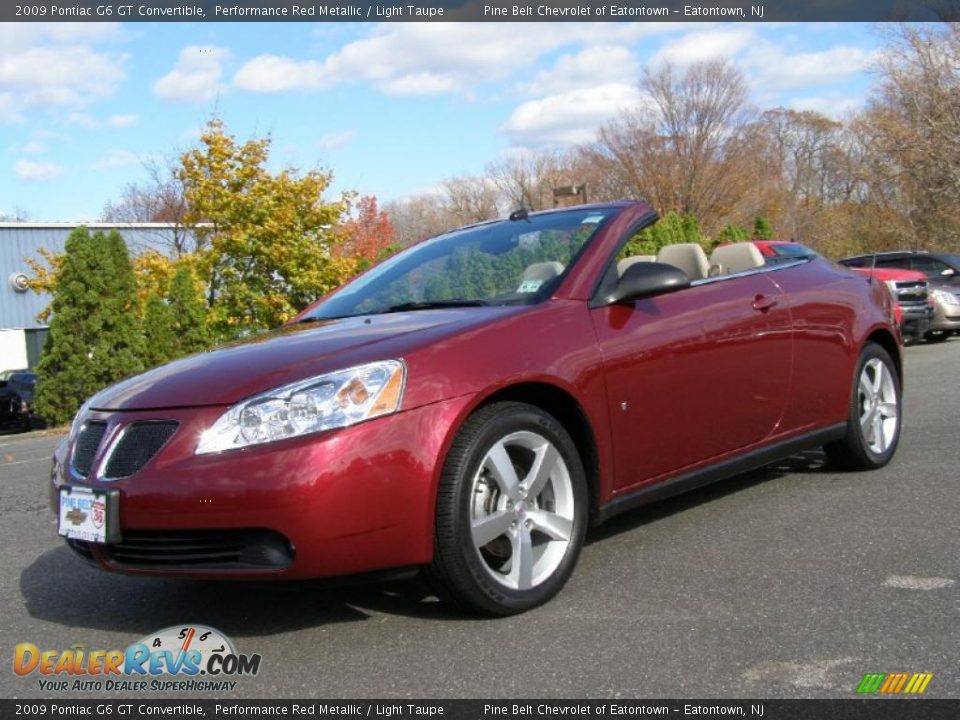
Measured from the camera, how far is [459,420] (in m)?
3.28

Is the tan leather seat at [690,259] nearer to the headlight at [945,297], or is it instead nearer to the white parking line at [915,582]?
the white parking line at [915,582]

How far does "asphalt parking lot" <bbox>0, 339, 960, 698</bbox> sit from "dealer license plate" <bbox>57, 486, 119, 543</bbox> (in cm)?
41

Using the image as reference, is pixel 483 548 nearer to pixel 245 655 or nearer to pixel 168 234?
pixel 245 655

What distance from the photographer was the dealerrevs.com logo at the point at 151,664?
3.02 meters

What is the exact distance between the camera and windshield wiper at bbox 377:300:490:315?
4.01 meters

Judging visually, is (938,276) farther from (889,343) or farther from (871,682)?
(871,682)

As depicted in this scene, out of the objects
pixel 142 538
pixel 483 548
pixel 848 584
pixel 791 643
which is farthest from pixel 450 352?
pixel 848 584

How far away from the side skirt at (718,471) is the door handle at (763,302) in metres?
0.66

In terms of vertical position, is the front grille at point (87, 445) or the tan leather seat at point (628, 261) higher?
the tan leather seat at point (628, 261)

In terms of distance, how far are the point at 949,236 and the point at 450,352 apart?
142 ft

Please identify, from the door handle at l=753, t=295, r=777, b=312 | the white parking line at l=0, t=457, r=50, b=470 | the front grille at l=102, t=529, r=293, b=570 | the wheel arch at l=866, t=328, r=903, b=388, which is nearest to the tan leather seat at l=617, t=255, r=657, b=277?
the door handle at l=753, t=295, r=777, b=312

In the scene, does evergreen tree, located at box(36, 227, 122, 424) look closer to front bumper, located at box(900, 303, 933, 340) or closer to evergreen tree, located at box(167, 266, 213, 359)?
evergreen tree, located at box(167, 266, 213, 359)

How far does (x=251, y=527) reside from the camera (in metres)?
3.02
